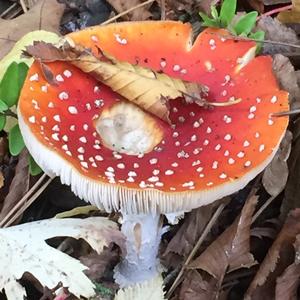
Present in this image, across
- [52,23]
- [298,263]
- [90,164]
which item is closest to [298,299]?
[298,263]

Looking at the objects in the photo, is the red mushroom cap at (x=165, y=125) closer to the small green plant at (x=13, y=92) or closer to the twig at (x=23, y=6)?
the small green plant at (x=13, y=92)

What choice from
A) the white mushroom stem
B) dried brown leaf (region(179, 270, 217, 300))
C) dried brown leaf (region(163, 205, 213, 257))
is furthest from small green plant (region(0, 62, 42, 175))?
dried brown leaf (region(179, 270, 217, 300))

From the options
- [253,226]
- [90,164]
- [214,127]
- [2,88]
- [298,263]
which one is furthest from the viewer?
[253,226]

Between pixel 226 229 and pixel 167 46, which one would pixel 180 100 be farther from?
pixel 226 229

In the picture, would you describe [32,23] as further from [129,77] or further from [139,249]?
[139,249]

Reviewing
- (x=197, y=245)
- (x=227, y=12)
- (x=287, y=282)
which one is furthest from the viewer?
(x=227, y=12)

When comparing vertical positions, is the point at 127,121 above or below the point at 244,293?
above

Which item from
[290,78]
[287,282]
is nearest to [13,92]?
[290,78]
